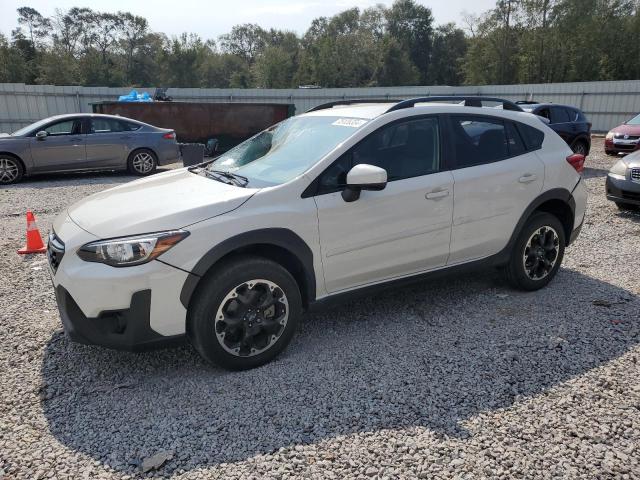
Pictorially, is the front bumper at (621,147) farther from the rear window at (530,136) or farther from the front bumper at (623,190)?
the rear window at (530,136)

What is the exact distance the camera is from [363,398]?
320 cm

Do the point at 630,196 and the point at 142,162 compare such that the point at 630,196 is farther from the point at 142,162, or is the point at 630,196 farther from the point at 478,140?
the point at 142,162

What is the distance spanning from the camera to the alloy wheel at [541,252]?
189 inches

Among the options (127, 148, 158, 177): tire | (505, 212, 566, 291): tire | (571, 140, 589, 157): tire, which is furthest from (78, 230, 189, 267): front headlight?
(571, 140, 589, 157): tire

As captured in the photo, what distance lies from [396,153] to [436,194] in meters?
0.45

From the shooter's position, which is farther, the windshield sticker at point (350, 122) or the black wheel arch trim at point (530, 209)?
the black wheel arch trim at point (530, 209)

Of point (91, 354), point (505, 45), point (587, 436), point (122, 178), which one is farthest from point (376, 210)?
point (505, 45)

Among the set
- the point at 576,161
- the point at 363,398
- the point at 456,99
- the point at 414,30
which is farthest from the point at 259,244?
the point at 414,30

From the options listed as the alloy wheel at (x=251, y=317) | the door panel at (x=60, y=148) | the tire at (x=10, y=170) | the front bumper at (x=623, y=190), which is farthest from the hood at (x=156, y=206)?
the tire at (x=10, y=170)

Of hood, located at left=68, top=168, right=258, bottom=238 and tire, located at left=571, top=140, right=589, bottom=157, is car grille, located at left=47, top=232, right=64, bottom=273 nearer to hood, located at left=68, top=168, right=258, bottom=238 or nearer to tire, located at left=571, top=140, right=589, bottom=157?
hood, located at left=68, top=168, right=258, bottom=238

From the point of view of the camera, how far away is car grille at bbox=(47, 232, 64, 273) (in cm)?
329

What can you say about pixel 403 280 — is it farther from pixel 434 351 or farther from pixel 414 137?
pixel 414 137

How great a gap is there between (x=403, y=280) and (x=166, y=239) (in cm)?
190

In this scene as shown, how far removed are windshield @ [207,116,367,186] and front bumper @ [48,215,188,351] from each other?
104 cm
